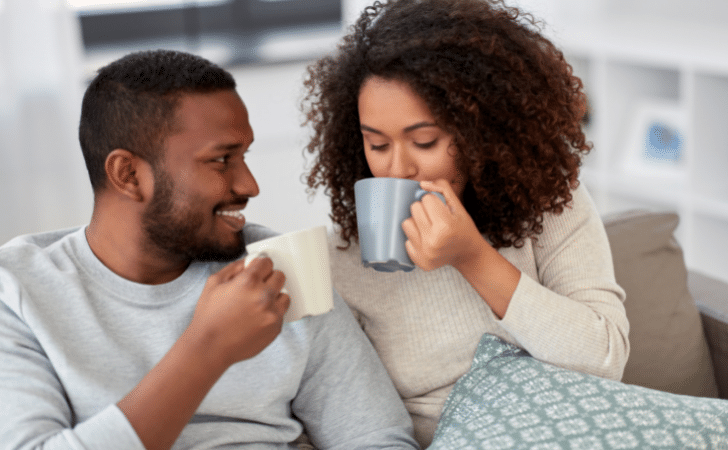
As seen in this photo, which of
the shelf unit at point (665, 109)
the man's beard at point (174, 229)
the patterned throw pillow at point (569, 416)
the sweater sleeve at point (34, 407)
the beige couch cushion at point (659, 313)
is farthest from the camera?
the shelf unit at point (665, 109)

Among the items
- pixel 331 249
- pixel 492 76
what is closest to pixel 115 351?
pixel 331 249

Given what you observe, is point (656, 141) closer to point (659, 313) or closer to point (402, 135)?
point (659, 313)

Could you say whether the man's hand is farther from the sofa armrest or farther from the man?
the sofa armrest

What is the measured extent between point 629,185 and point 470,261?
75.2 inches

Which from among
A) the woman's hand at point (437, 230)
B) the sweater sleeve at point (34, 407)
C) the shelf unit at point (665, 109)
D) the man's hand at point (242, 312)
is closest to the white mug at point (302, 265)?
the man's hand at point (242, 312)

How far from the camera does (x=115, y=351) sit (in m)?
1.02

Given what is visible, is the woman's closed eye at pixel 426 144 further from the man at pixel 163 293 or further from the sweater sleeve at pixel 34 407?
the sweater sleeve at pixel 34 407

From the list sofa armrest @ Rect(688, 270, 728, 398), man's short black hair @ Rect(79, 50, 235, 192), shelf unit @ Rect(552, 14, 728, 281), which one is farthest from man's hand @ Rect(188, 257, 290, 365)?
shelf unit @ Rect(552, 14, 728, 281)

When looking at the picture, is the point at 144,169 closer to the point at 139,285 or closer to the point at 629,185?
the point at 139,285

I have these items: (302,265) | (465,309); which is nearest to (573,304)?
(465,309)

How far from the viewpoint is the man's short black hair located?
1.05m

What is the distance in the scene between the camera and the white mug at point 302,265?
93cm

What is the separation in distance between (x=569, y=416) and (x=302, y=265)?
0.39 m

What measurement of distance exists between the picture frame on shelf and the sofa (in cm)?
130
